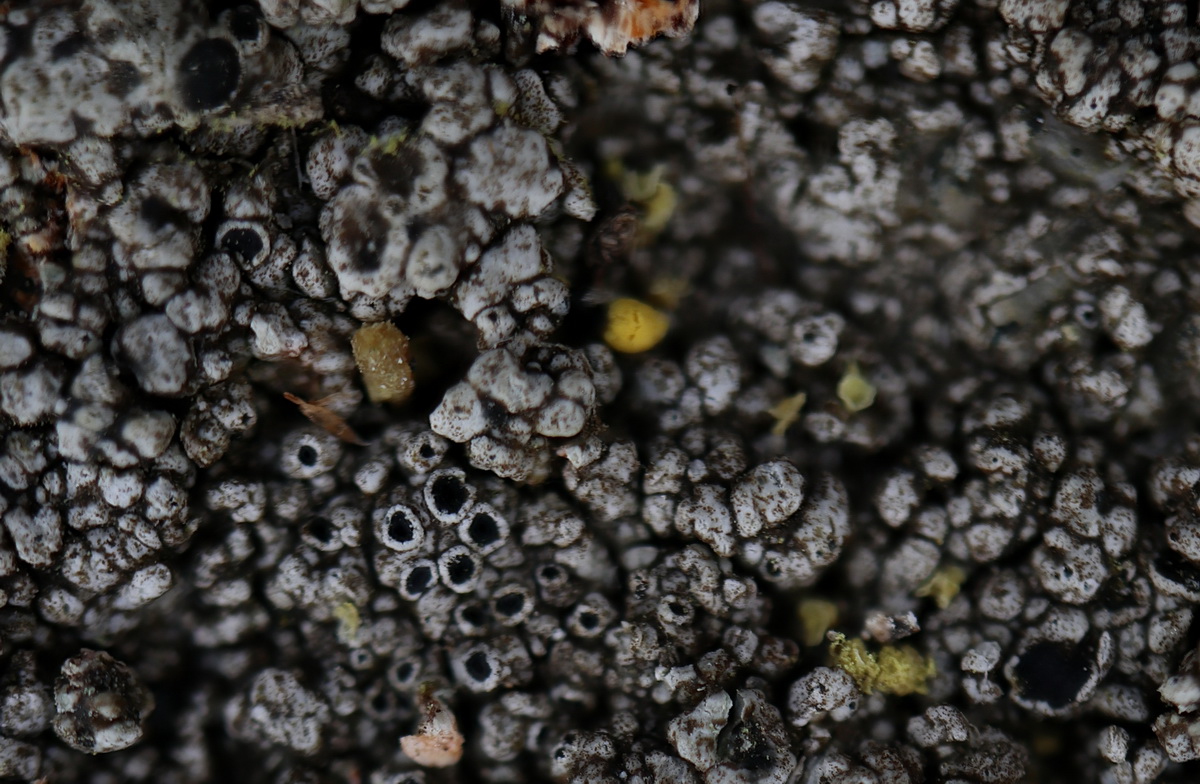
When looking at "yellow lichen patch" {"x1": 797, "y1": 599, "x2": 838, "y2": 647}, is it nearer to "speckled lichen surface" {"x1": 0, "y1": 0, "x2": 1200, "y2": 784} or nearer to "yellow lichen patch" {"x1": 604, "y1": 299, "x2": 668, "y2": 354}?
"speckled lichen surface" {"x1": 0, "y1": 0, "x2": 1200, "y2": 784}

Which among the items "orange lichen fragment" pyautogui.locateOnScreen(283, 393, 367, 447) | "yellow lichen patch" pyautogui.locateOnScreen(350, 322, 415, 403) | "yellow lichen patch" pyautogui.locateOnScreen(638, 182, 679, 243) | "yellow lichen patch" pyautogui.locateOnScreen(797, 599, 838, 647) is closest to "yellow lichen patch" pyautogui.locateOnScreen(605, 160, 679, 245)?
"yellow lichen patch" pyautogui.locateOnScreen(638, 182, 679, 243)

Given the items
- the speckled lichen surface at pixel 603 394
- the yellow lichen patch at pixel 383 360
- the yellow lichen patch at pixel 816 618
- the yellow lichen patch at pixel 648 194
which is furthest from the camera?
the yellow lichen patch at pixel 648 194

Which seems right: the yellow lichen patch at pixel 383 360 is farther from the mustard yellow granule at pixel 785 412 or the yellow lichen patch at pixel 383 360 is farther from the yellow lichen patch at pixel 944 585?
the yellow lichen patch at pixel 944 585

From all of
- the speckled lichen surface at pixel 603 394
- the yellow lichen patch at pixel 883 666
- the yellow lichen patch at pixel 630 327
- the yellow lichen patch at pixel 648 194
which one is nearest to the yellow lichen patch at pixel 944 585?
the speckled lichen surface at pixel 603 394

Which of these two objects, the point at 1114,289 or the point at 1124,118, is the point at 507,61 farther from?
the point at 1114,289

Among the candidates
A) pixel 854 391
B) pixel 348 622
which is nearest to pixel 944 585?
pixel 854 391

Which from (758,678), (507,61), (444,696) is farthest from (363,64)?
(758,678)
